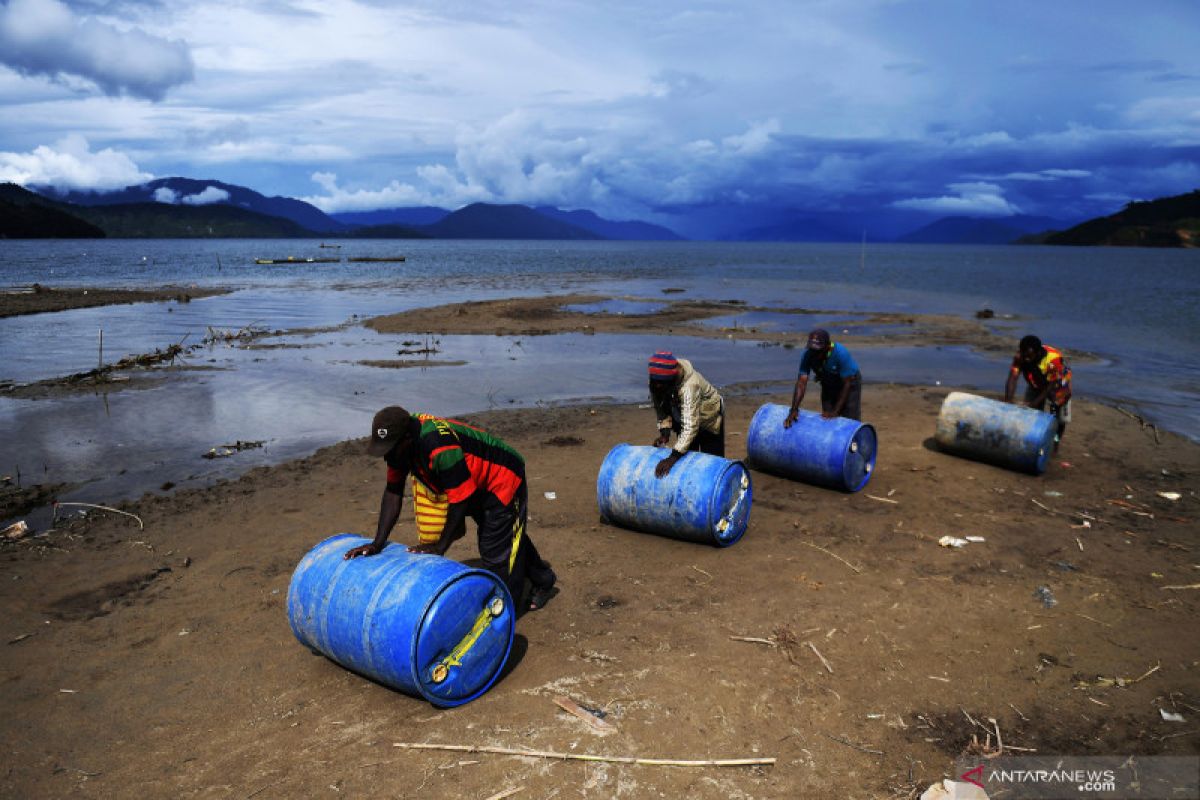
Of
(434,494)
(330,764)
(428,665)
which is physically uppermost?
(434,494)

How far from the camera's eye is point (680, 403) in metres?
7.25

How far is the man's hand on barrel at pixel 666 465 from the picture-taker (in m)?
7.26

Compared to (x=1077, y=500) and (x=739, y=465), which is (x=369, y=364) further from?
(x=1077, y=500)

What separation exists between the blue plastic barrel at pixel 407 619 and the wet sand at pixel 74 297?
32489 millimetres

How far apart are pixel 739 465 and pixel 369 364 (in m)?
13.6

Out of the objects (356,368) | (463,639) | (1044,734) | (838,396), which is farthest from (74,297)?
(1044,734)

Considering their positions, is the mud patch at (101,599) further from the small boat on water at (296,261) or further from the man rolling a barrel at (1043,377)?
the small boat on water at (296,261)

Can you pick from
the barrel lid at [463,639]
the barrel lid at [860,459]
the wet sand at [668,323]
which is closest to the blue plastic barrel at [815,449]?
the barrel lid at [860,459]

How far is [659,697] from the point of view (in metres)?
4.86

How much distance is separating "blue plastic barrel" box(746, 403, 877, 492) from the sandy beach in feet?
1.08

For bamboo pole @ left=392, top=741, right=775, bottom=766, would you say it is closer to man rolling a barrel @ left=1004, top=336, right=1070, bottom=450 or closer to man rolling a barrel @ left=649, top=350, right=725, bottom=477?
man rolling a barrel @ left=649, top=350, right=725, bottom=477

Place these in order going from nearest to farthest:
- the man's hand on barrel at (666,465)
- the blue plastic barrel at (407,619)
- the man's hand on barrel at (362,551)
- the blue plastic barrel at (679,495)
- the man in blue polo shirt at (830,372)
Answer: the blue plastic barrel at (407,619), the man's hand on barrel at (362,551), the blue plastic barrel at (679,495), the man's hand on barrel at (666,465), the man in blue polo shirt at (830,372)

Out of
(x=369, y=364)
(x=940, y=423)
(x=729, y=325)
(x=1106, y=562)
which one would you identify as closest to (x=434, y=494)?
(x=1106, y=562)

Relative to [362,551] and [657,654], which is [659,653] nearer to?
[657,654]
